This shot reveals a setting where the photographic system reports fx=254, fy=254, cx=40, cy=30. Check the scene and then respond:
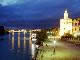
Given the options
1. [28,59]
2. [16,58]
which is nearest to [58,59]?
[28,59]

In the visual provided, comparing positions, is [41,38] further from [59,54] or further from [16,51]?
[59,54]

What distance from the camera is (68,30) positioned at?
8744 cm

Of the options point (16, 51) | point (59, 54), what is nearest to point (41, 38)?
point (16, 51)

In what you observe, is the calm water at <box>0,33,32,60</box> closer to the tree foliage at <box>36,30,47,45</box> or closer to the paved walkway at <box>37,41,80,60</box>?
the tree foliage at <box>36,30,47,45</box>

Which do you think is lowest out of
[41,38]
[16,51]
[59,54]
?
[16,51]

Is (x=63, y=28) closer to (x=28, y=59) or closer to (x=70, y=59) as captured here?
(x=28, y=59)

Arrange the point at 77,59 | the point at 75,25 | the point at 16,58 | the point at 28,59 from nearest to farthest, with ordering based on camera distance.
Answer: the point at 77,59
the point at 28,59
the point at 16,58
the point at 75,25

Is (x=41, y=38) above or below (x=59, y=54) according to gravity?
above

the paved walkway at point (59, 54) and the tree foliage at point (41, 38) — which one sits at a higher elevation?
the tree foliage at point (41, 38)

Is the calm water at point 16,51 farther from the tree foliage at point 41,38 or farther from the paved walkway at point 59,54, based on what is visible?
the paved walkway at point 59,54

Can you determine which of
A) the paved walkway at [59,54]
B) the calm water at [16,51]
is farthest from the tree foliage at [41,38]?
the paved walkway at [59,54]

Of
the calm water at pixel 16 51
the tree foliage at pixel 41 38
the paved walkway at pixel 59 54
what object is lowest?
the calm water at pixel 16 51

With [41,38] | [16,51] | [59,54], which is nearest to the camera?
[59,54]

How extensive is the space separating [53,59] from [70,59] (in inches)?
59.4
